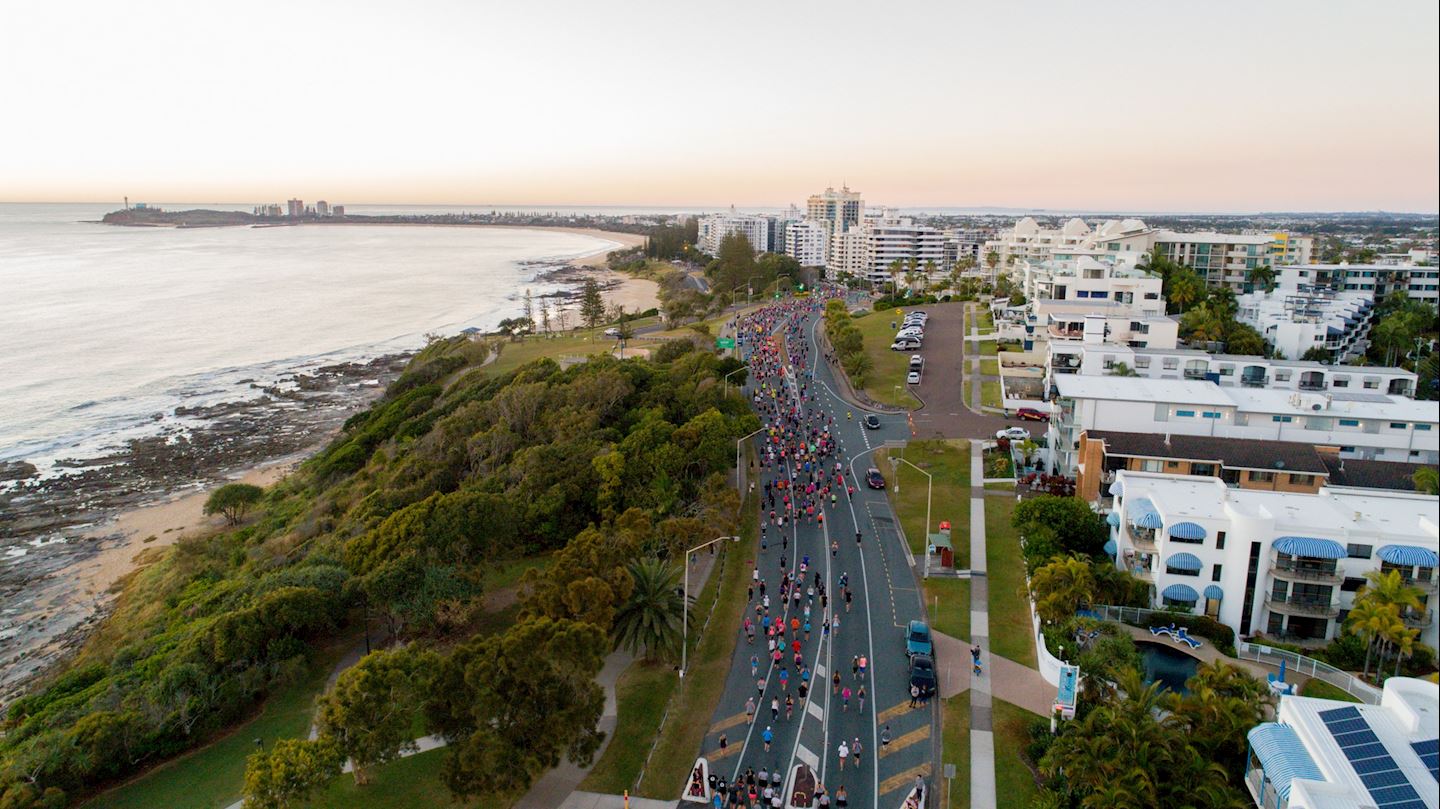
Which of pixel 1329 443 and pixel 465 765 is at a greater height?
pixel 1329 443

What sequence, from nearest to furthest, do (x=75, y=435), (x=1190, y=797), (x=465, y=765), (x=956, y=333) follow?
(x=1190, y=797) → (x=465, y=765) → (x=75, y=435) → (x=956, y=333)

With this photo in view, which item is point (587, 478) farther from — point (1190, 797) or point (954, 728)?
point (1190, 797)

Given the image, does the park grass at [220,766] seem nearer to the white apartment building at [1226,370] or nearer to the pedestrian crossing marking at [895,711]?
the pedestrian crossing marking at [895,711]

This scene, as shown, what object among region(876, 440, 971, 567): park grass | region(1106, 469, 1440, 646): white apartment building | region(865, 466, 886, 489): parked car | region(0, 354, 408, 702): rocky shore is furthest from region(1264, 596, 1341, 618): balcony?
region(0, 354, 408, 702): rocky shore

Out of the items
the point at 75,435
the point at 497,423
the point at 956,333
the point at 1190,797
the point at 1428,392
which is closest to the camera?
the point at 1190,797

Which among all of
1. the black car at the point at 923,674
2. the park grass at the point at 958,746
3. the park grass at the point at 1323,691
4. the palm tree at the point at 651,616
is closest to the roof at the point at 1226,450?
the park grass at the point at 1323,691

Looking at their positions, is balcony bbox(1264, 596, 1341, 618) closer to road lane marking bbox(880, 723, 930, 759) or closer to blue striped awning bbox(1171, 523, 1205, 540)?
blue striped awning bbox(1171, 523, 1205, 540)

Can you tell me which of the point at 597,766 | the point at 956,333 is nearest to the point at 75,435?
the point at 597,766
